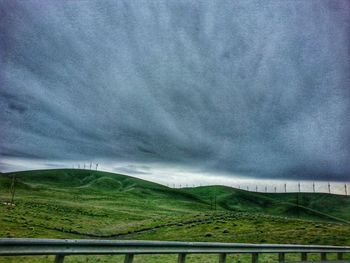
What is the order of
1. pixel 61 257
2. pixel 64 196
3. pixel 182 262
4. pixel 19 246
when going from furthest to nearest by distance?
pixel 64 196
pixel 182 262
pixel 61 257
pixel 19 246

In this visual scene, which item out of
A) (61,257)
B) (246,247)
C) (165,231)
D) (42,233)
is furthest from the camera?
(165,231)

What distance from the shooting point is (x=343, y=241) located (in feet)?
121

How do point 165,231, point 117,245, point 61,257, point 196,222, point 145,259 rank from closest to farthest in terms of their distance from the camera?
point 61,257, point 117,245, point 145,259, point 165,231, point 196,222

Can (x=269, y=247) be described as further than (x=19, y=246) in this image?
Yes

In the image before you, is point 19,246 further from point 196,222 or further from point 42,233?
point 196,222

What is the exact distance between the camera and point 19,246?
5961 mm

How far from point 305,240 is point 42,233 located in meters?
36.2

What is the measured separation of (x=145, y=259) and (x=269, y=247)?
25.3 feet

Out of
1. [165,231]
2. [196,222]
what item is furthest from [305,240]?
[196,222]

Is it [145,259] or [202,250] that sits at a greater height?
[202,250]

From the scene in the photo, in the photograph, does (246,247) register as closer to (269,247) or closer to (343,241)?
(269,247)

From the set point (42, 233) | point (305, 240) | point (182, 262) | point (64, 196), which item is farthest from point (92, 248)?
point (64, 196)

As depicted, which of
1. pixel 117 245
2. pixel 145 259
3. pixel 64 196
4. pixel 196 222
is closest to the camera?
pixel 117 245

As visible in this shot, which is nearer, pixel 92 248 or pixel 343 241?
pixel 92 248
